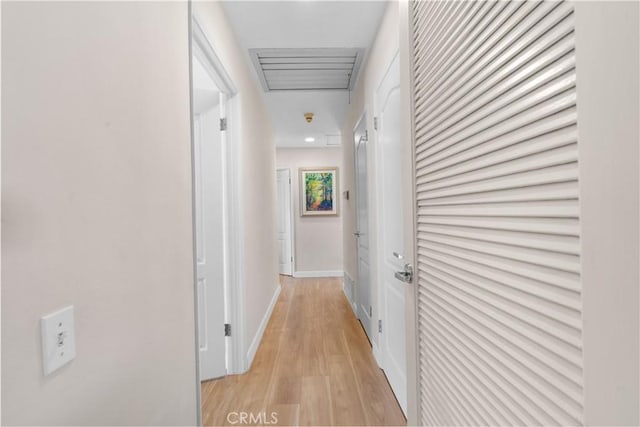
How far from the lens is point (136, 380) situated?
2.85 ft

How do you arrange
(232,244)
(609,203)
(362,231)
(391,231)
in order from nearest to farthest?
(609,203) < (391,231) < (232,244) < (362,231)

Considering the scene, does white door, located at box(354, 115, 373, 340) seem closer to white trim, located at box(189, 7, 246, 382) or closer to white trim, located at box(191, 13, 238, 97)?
white trim, located at box(189, 7, 246, 382)

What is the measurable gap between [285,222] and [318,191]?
84 centimetres

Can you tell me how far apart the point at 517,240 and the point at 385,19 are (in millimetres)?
1843

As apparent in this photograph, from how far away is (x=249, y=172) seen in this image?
2.59 metres

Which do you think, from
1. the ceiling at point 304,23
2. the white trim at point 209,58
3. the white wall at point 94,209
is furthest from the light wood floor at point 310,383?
the ceiling at point 304,23

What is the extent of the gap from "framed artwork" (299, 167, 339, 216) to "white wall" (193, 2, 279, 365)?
2.02m

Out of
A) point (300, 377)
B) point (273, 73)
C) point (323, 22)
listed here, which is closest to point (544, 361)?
point (300, 377)

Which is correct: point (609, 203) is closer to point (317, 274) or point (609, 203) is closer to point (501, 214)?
point (501, 214)

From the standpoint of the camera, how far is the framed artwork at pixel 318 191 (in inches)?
218

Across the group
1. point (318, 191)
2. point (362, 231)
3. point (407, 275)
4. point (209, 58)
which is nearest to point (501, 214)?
point (407, 275)

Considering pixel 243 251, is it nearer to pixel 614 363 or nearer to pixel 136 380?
pixel 136 380

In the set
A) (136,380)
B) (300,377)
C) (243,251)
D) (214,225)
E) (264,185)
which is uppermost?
(264,185)

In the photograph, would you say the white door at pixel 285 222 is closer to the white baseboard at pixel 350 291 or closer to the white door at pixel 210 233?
the white baseboard at pixel 350 291
